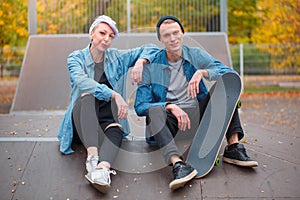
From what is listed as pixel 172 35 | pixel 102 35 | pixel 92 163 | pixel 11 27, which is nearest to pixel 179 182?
pixel 92 163

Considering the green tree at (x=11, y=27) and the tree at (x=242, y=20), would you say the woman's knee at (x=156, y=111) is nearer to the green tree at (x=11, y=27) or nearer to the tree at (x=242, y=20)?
the green tree at (x=11, y=27)

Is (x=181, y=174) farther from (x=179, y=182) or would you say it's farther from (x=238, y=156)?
(x=238, y=156)

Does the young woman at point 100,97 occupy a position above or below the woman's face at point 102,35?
below

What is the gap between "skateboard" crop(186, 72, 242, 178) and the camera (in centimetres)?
363

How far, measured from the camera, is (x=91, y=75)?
3910 mm

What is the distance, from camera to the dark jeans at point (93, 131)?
3529mm

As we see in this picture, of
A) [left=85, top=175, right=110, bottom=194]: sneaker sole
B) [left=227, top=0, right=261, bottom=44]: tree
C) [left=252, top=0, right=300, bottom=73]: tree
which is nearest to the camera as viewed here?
Answer: [left=85, top=175, right=110, bottom=194]: sneaker sole

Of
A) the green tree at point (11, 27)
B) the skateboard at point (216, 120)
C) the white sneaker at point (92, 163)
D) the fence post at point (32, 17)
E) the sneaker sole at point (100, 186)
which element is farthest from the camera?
the green tree at point (11, 27)

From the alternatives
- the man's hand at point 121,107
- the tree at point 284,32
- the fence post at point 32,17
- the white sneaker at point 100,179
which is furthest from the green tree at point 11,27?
the white sneaker at point 100,179

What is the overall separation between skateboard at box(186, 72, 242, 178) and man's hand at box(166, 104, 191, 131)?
0.21 metres

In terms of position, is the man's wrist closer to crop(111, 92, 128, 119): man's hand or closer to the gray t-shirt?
the gray t-shirt

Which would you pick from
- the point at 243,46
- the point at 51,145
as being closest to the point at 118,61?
the point at 51,145

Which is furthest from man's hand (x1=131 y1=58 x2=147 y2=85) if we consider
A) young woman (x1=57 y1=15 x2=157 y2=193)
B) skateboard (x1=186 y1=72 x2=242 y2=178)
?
skateboard (x1=186 y1=72 x2=242 y2=178)

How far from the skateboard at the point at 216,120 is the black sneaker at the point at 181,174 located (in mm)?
253
